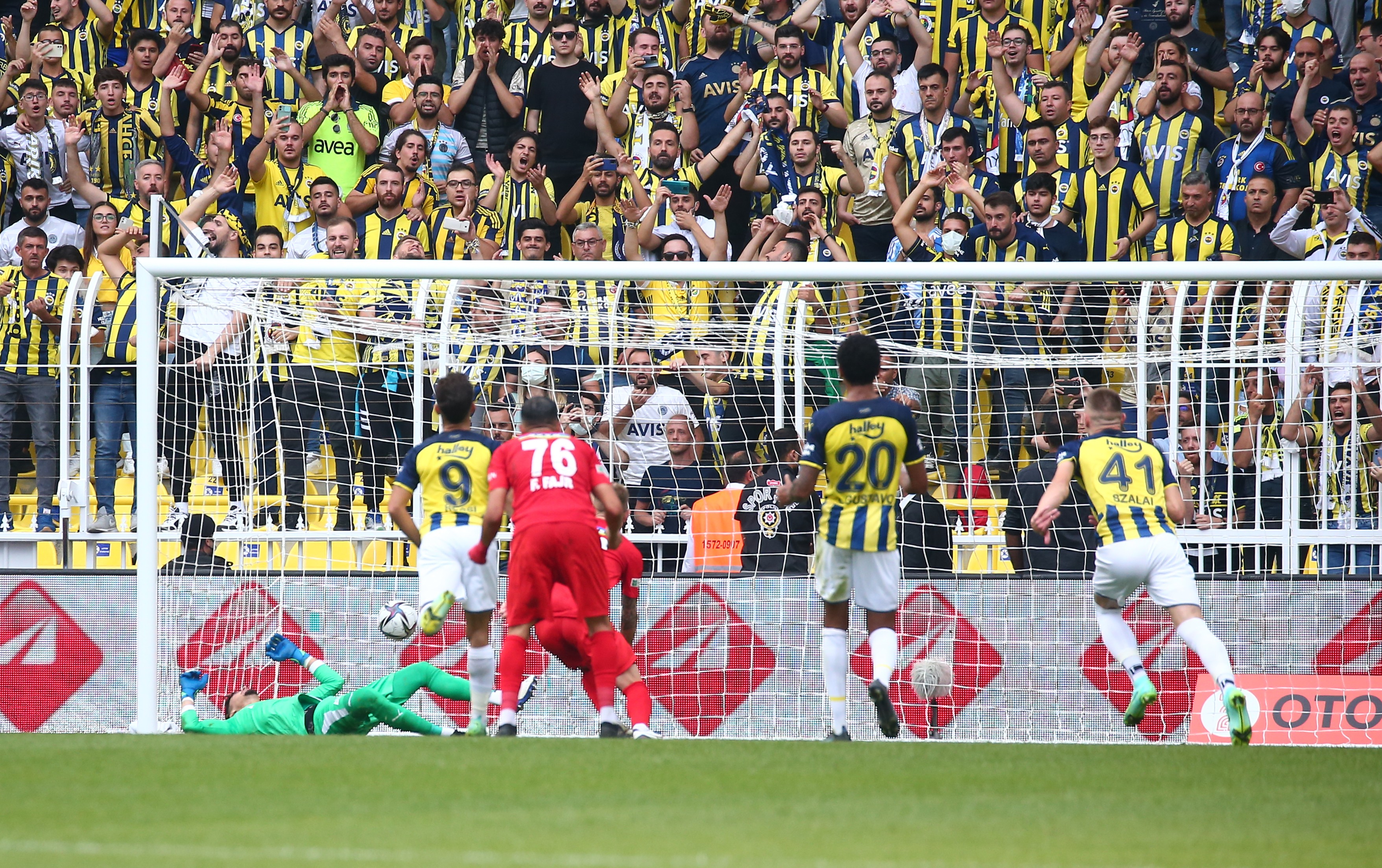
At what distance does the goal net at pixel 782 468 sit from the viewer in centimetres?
1041

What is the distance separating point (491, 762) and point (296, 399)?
4642 mm

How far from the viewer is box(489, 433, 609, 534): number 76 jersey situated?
325 inches

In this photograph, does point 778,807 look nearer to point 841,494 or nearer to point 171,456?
point 841,494

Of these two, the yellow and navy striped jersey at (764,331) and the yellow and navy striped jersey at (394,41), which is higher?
the yellow and navy striped jersey at (394,41)

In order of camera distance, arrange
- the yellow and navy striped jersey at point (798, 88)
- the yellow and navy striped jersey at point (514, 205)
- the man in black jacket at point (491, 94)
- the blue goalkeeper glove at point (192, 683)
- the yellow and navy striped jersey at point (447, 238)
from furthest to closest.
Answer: the man in black jacket at point (491, 94)
the yellow and navy striped jersey at point (798, 88)
the yellow and navy striped jersey at point (514, 205)
the yellow and navy striped jersey at point (447, 238)
the blue goalkeeper glove at point (192, 683)

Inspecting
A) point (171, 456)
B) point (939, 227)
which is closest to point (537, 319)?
point (171, 456)

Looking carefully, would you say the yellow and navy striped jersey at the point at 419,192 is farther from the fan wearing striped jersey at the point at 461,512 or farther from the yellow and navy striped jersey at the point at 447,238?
the fan wearing striped jersey at the point at 461,512

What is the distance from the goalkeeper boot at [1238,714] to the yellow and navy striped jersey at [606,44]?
29.3 ft

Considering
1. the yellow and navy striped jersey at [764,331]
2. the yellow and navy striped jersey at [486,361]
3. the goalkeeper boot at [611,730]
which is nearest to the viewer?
the goalkeeper boot at [611,730]

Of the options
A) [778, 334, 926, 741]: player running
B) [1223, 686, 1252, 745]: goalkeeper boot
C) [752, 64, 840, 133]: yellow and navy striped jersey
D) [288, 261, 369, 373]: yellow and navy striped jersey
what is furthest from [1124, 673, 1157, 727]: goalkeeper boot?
[752, 64, 840, 133]: yellow and navy striped jersey

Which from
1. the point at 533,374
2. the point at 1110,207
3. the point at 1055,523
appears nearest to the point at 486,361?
the point at 533,374

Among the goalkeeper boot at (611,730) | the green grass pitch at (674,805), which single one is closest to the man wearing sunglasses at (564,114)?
the goalkeeper boot at (611,730)

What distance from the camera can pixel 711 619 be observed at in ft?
34.4

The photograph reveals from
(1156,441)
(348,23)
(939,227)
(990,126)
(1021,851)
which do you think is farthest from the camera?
(348,23)
